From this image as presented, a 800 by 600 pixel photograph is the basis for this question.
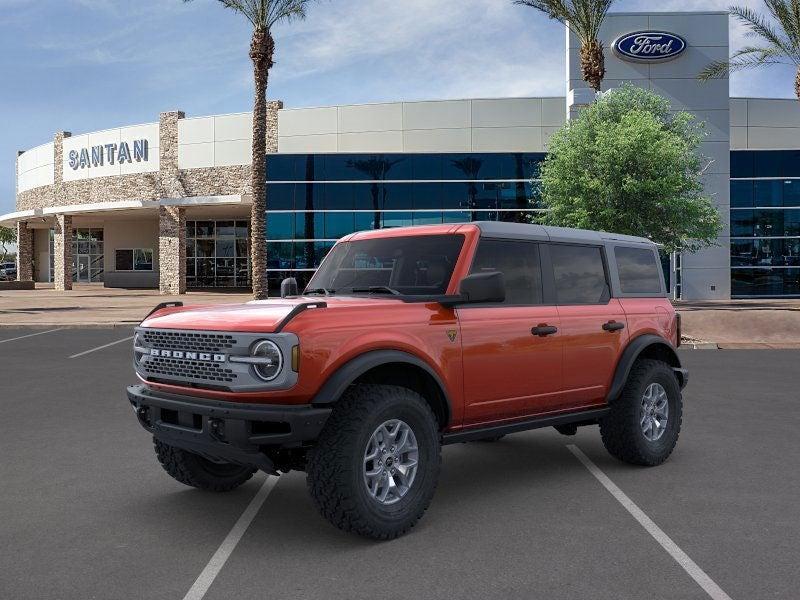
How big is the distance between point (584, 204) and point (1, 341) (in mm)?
18463

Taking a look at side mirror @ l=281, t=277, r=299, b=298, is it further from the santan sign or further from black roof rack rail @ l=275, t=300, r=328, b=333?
the santan sign

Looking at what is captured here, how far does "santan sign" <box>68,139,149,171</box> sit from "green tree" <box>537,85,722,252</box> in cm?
2645

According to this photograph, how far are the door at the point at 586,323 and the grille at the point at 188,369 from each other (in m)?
2.64

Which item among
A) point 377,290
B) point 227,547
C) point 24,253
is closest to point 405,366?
point 377,290

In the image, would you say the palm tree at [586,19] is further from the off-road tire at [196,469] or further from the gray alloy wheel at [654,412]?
the off-road tire at [196,469]

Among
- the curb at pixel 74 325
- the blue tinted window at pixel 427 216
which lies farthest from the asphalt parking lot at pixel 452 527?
the blue tinted window at pixel 427 216

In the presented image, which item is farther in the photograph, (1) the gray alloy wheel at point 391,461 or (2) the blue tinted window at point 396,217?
(2) the blue tinted window at point 396,217

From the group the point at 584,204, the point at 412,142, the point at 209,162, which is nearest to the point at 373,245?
the point at 584,204

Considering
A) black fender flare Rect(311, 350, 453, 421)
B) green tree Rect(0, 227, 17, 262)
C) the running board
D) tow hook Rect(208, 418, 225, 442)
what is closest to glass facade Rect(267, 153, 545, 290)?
the running board

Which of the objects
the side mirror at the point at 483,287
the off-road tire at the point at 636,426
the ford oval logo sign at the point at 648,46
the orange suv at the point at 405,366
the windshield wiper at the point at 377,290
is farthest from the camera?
the ford oval logo sign at the point at 648,46

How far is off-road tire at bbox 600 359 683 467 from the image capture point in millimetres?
6312

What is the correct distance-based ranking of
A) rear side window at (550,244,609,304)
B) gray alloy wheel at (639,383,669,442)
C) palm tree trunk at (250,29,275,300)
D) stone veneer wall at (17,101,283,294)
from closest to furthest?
rear side window at (550,244,609,304)
gray alloy wheel at (639,383,669,442)
palm tree trunk at (250,29,275,300)
stone veneer wall at (17,101,283,294)

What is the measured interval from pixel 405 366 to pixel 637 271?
9.95 feet

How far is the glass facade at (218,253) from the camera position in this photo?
167ft
